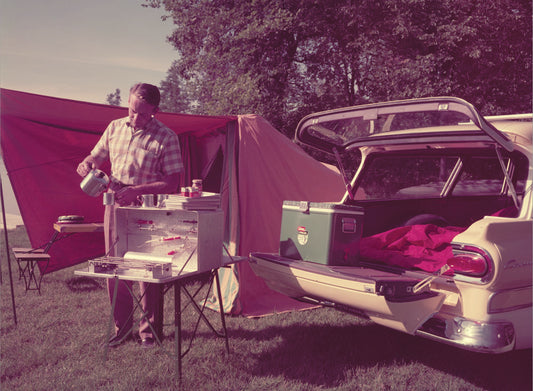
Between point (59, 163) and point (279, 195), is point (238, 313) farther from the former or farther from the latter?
point (59, 163)

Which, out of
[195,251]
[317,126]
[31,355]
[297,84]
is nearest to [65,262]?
[31,355]

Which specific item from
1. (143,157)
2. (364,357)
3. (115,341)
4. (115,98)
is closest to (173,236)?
(143,157)

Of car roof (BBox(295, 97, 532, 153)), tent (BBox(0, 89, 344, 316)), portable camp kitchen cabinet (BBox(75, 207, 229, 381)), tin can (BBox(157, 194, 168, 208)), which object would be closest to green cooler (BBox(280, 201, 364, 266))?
portable camp kitchen cabinet (BBox(75, 207, 229, 381))

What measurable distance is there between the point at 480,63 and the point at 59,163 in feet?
40.8

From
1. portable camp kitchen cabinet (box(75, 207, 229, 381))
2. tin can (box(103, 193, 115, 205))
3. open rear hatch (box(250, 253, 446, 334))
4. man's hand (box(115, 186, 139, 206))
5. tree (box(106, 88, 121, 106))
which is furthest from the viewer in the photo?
tree (box(106, 88, 121, 106))

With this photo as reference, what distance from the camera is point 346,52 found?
1641cm

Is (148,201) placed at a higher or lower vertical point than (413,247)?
higher

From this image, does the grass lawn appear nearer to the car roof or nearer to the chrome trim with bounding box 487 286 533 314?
the chrome trim with bounding box 487 286 533 314

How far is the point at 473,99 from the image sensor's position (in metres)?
14.1

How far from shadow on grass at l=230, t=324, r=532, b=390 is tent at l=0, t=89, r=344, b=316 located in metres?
0.87

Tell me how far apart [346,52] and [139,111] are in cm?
1406

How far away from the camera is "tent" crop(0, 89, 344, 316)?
4.89 m

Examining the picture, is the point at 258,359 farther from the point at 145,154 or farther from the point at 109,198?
the point at 145,154

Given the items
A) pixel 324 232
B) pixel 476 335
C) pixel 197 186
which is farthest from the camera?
pixel 324 232
